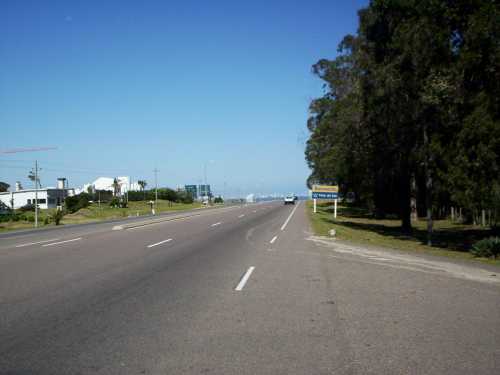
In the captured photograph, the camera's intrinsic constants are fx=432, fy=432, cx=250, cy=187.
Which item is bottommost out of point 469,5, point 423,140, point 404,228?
point 404,228

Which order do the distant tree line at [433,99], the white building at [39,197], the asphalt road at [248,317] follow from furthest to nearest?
the white building at [39,197] → the distant tree line at [433,99] → the asphalt road at [248,317]

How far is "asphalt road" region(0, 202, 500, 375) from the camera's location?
4.75 meters

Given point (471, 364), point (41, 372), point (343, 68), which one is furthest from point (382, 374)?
point (343, 68)

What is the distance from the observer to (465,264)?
12219mm

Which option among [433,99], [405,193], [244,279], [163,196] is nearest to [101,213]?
[405,193]

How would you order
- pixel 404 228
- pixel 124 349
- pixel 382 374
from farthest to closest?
pixel 404 228 < pixel 124 349 < pixel 382 374

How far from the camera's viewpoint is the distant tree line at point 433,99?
1446cm

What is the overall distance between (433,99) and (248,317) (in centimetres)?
1265

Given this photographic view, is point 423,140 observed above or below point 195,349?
above

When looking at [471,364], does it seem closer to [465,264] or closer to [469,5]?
[465,264]

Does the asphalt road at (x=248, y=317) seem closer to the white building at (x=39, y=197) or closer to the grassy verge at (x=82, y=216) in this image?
the grassy verge at (x=82, y=216)

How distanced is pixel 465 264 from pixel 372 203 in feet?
87.7

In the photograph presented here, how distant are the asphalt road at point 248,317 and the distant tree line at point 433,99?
457 centimetres

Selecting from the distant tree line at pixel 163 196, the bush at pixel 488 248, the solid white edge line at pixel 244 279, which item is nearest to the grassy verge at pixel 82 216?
the solid white edge line at pixel 244 279
